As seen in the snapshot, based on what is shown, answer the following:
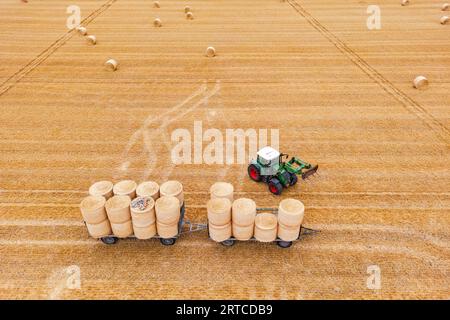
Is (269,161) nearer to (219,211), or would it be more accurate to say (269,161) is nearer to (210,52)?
(219,211)

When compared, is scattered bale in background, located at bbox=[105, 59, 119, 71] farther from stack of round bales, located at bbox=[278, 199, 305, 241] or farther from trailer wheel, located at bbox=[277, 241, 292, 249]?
trailer wheel, located at bbox=[277, 241, 292, 249]

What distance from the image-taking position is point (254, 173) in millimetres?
11859

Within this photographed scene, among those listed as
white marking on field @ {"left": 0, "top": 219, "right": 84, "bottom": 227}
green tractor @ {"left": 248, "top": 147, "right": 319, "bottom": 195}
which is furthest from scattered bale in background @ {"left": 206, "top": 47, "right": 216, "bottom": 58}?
white marking on field @ {"left": 0, "top": 219, "right": 84, "bottom": 227}

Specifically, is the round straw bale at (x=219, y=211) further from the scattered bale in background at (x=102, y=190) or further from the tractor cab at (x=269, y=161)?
the scattered bale in background at (x=102, y=190)

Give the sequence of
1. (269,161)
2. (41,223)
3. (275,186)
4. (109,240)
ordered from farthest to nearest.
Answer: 1. (275,186)
2. (269,161)
3. (41,223)
4. (109,240)

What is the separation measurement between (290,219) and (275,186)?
2554 mm

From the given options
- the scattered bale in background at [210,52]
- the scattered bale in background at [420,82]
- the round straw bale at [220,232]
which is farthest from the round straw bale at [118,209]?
the scattered bale in background at [420,82]

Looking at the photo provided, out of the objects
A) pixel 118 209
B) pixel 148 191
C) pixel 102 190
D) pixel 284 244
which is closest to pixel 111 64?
pixel 102 190

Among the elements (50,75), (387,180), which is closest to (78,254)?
(387,180)

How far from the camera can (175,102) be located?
56.5ft

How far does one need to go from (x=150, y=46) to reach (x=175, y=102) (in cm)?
917

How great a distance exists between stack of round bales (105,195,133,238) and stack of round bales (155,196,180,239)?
0.81 meters
